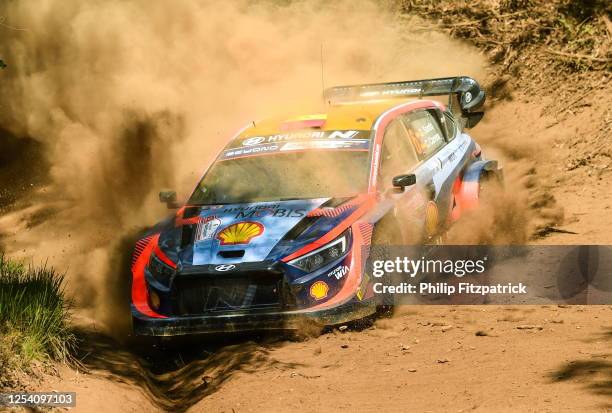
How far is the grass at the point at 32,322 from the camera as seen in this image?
20.5 feet

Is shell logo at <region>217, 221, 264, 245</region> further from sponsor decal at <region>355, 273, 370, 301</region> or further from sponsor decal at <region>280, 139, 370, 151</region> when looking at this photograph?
sponsor decal at <region>280, 139, 370, 151</region>

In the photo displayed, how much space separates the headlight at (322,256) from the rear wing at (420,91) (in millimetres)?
3236

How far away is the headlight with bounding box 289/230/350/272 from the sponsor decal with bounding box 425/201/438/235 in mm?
1443

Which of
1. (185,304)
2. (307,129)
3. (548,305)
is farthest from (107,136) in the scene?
(548,305)

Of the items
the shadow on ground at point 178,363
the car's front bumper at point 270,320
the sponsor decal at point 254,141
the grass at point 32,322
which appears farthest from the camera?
the sponsor decal at point 254,141

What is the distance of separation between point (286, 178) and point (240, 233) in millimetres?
1012

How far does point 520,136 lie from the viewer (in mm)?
13852

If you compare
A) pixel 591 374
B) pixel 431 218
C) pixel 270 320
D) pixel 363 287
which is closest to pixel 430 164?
pixel 431 218

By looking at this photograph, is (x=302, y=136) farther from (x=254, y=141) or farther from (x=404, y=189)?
(x=404, y=189)

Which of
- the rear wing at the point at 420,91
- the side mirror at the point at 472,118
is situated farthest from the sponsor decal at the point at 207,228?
the side mirror at the point at 472,118

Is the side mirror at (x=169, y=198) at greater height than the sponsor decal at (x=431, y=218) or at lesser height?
greater

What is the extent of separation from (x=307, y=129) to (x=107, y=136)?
17.3 ft

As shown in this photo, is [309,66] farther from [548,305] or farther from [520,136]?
[548,305]

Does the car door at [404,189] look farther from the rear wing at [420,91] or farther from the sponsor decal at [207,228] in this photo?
the sponsor decal at [207,228]
